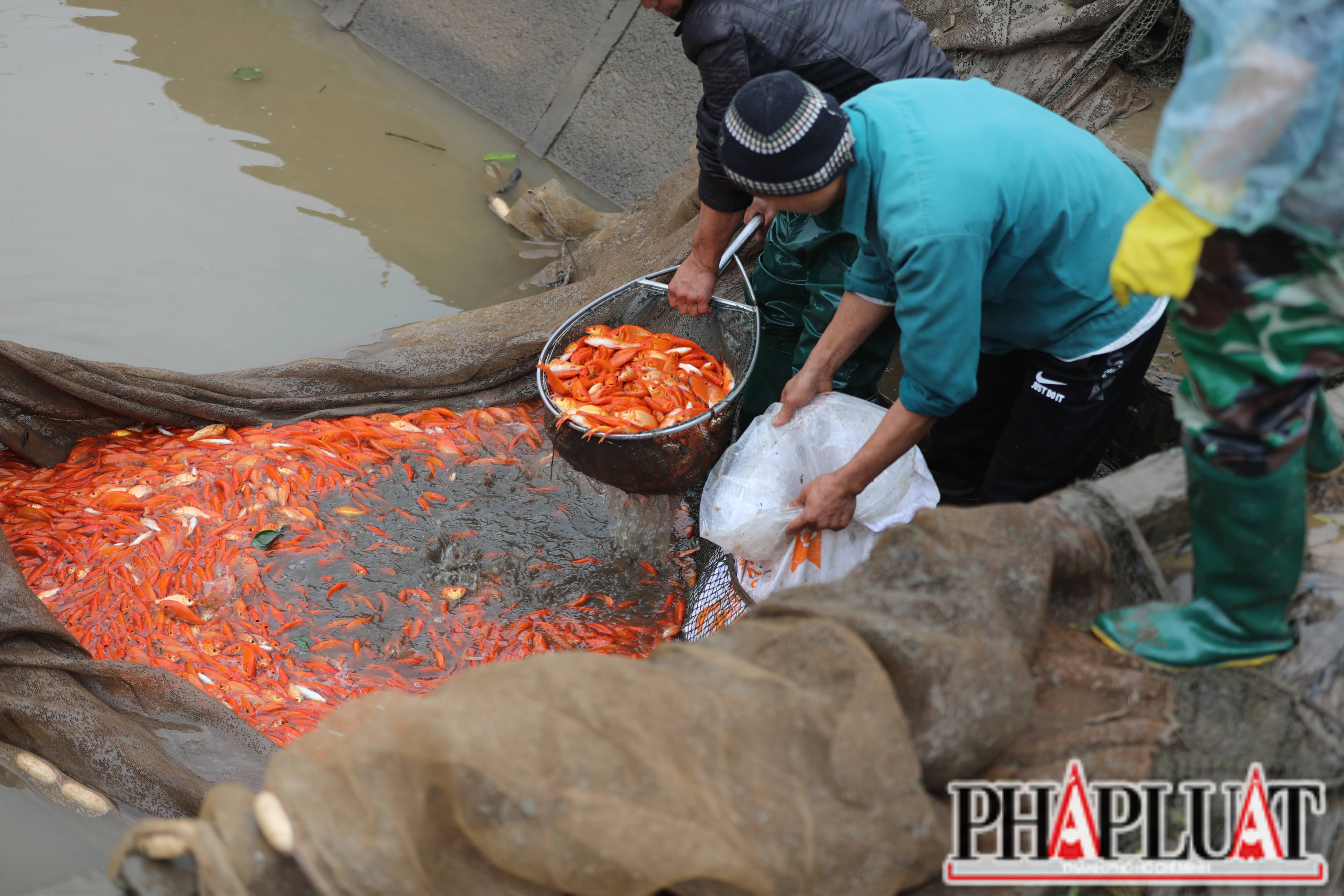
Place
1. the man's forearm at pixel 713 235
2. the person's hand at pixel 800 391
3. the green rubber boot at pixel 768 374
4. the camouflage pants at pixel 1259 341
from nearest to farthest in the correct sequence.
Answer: the camouflage pants at pixel 1259 341 < the person's hand at pixel 800 391 < the man's forearm at pixel 713 235 < the green rubber boot at pixel 768 374

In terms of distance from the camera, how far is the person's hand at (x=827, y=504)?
2.93m

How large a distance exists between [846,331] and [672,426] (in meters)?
0.68

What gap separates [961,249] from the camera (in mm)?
2496

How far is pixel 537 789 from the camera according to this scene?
1.51 m

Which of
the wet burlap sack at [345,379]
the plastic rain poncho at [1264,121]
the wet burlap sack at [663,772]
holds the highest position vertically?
the plastic rain poncho at [1264,121]

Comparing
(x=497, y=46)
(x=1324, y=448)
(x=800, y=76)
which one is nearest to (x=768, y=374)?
(x=800, y=76)

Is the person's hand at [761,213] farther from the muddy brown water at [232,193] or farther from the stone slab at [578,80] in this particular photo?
the stone slab at [578,80]

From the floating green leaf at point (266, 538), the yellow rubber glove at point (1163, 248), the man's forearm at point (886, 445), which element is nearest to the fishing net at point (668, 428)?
the man's forearm at point (886, 445)

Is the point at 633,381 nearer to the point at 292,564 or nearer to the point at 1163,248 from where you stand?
the point at 292,564

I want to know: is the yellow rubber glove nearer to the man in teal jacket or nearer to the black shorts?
the man in teal jacket

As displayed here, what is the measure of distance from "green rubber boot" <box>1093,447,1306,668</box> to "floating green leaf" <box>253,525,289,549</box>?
322cm

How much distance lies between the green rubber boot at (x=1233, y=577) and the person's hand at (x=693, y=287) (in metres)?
2.17

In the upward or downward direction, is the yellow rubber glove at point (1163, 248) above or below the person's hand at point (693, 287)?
above

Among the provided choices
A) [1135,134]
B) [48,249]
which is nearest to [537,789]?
[1135,134]
